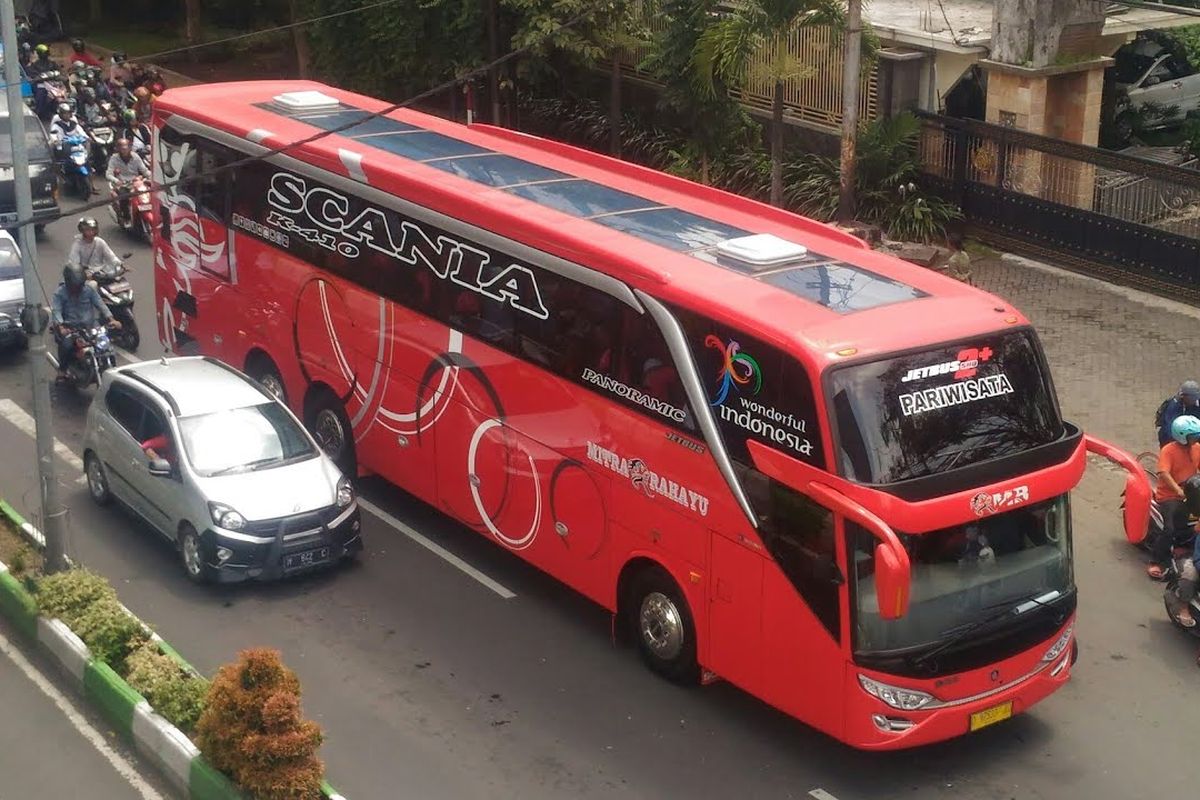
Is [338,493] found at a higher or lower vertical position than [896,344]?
lower

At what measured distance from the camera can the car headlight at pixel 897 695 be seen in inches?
403

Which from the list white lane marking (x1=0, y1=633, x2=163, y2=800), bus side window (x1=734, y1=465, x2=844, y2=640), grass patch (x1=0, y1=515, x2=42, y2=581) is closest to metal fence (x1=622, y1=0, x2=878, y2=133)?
grass patch (x1=0, y1=515, x2=42, y2=581)

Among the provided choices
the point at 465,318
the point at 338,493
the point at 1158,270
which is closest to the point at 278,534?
the point at 338,493

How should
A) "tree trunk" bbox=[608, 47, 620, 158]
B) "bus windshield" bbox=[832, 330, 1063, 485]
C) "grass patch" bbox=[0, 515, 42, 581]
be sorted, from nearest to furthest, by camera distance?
"bus windshield" bbox=[832, 330, 1063, 485] < "grass patch" bbox=[0, 515, 42, 581] < "tree trunk" bbox=[608, 47, 620, 158]

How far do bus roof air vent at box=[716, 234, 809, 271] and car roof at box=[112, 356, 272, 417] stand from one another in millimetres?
5208

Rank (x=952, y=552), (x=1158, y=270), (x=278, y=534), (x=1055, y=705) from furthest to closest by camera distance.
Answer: (x=1158, y=270)
(x=278, y=534)
(x=1055, y=705)
(x=952, y=552)

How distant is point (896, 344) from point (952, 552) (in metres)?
1.43

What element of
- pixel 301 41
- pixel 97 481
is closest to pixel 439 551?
pixel 97 481

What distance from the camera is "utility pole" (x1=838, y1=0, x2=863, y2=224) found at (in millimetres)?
19844

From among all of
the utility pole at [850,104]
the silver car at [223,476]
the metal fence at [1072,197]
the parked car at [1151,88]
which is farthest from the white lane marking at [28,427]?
the parked car at [1151,88]

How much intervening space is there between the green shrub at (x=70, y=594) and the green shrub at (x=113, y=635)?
330mm

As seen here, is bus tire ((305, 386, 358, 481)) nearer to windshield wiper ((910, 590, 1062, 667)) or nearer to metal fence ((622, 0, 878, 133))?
windshield wiper ((910, 590, 1062, 667))

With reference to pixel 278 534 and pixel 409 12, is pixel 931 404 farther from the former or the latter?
pixel 409 12

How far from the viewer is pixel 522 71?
25.5 metres
